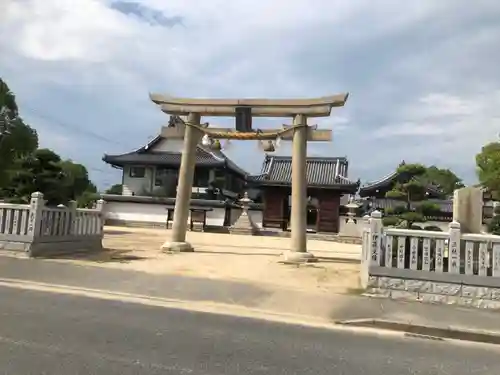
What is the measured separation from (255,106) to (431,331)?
10.1 metres

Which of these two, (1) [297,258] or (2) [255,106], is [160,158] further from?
(1) [297,258]

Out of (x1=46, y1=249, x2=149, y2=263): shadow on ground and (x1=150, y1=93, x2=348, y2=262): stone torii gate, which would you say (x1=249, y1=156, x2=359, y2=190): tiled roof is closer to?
(x1=150, y1=93, x2=348, y2=262): stone torii gate

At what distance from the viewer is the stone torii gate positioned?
1541 cm

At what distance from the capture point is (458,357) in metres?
6.58

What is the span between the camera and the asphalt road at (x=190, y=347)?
5227mm

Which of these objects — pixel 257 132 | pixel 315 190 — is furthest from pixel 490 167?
pixel 315 190

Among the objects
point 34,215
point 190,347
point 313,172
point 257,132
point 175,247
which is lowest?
point 190,347

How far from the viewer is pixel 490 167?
2320 cm

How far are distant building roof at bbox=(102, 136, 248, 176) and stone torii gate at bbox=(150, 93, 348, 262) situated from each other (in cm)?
1966

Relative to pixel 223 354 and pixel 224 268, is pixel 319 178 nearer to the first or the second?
pixel 224 268

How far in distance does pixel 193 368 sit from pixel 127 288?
17.1 ft

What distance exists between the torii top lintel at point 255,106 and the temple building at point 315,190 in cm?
1812

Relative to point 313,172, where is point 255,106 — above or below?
below

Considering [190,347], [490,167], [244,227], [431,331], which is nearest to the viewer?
A: [190,347]
